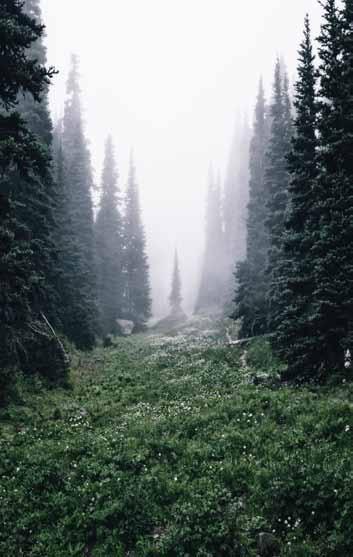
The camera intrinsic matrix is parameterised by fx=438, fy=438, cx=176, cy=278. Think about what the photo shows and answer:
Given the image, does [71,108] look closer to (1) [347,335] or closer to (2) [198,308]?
(2) [198,308]

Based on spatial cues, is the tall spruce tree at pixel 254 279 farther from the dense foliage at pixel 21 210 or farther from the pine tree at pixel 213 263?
the pine tree at pixel 213 263

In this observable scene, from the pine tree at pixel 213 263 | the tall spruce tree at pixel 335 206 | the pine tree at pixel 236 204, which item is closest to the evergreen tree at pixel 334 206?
the tall spruce tree at pixel 335 206

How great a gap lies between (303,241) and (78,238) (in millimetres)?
31294

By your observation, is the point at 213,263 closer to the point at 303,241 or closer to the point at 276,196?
the point at 276,196

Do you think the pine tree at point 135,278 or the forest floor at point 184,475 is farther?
the pine tree at point 135,278

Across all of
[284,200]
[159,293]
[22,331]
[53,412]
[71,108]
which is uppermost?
[71,108]

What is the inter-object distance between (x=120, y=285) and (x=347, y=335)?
1849 inches

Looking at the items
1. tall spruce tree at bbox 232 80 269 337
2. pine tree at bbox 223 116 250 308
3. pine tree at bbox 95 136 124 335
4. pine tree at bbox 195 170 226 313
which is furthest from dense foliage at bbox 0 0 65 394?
pine tree at bbox 195 170 226 313

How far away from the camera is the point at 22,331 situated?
60.9ft

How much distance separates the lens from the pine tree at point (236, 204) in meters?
85.5

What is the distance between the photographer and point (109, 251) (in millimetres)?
58438

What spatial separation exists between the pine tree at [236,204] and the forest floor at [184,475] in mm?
57632

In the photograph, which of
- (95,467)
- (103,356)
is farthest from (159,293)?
(95,467)

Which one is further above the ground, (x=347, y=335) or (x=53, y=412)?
(x=347, y=335)
